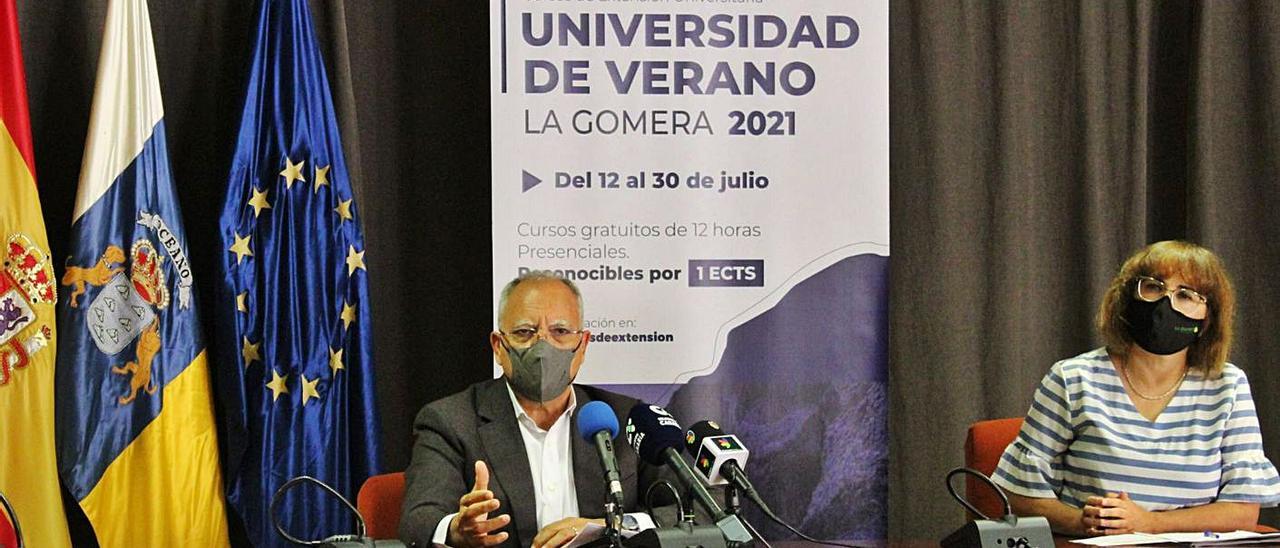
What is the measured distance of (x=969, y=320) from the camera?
4.70 metres

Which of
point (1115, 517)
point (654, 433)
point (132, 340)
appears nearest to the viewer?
point (654, 433)

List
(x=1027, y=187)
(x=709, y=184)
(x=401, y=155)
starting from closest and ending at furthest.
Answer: (x=709, y=184), (x=401, y=155), (x=1027, y=187)

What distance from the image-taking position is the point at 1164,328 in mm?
3143

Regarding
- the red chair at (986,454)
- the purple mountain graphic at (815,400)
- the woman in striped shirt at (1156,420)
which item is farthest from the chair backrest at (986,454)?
the purple mountain graphic at (815,400)

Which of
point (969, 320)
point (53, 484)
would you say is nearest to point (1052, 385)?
point (969, 320)

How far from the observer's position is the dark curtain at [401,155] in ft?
14.2

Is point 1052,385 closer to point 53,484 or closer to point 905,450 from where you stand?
point 905,450

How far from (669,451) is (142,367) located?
2182 mm

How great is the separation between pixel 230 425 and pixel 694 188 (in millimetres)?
1529

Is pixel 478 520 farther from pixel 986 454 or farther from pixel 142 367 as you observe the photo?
pixel 142 367

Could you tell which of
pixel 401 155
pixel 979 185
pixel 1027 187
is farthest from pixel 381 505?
pixel 1027 187

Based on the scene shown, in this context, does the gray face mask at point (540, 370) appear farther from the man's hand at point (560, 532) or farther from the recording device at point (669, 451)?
the recording device at point (669, 451)

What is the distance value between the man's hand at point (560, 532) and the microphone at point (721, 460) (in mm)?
557

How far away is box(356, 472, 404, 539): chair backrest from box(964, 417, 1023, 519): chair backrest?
4.68 ft
